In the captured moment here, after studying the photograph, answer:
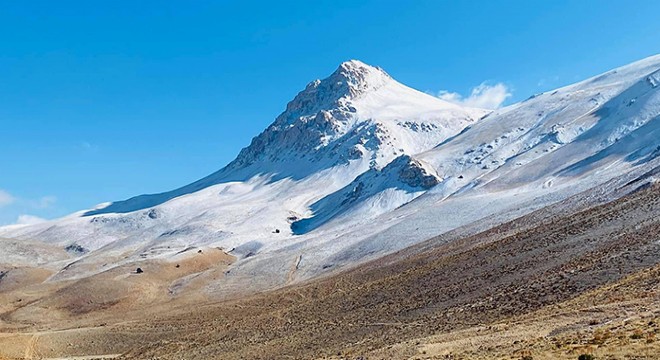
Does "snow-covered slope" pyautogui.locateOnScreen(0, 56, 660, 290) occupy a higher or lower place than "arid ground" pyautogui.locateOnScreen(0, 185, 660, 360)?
higher

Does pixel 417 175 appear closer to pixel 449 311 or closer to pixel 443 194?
pixel 443 194

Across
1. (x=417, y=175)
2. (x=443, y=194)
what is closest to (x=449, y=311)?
(x=443, y=194)

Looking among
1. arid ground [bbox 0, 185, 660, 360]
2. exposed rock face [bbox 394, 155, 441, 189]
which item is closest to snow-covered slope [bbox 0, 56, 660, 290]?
exposed rock face [bbox 394, 155, 441, 189]

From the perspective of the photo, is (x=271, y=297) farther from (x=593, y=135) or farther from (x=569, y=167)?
(x=593, y=135)

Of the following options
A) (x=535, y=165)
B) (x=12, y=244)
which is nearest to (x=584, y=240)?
(x=535, y=165)

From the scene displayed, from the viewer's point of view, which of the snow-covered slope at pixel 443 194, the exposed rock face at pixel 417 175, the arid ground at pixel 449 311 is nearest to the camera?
the arid ground at pixel 449 311

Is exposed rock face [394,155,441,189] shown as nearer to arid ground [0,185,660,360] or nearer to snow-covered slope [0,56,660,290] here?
snow-covered slope [0,56,660,290]

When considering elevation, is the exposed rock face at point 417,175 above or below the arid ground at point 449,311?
above

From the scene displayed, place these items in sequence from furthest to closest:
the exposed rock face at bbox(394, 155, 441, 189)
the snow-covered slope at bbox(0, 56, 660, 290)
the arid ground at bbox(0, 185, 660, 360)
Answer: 1. the exposed rock face at bbox(394, 155, 441, 189)
2. the snow-covered slope at bbox(0, 56, 660, 290)
3. the arid ground at bbox(0, 185, 660, 360)

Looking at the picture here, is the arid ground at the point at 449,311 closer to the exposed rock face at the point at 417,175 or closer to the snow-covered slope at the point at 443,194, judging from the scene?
the snow-covered slope at the point at 443,194

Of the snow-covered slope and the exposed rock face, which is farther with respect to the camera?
the exposed rock face

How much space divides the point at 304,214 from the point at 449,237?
383ft

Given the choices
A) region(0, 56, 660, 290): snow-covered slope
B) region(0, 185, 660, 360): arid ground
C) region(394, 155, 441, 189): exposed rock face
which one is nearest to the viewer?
region(0, 185, 660, 360): arid ground

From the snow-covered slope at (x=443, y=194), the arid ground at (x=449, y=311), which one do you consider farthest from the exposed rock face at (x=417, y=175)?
the arid ground at (x=449, y=311)
